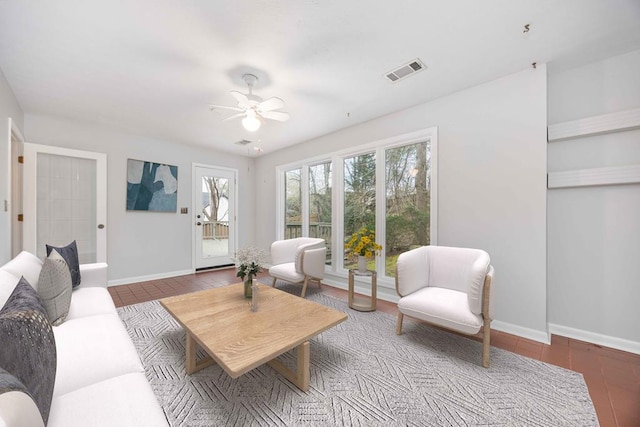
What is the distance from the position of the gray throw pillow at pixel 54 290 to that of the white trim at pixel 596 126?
13.5 feet

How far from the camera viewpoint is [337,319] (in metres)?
1.79

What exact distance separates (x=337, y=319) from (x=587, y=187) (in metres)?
2.48

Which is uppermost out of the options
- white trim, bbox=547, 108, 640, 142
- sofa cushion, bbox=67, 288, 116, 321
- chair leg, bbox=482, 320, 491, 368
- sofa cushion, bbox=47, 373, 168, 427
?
white trim, bbox=547, 108, 640, 142

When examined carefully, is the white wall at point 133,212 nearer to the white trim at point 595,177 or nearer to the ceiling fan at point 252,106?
the ceiling fan at point 252,106

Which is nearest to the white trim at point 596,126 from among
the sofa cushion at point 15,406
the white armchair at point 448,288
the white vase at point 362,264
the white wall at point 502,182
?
the white wall at point 502,182

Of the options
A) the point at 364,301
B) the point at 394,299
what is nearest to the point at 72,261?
the point at 364,301

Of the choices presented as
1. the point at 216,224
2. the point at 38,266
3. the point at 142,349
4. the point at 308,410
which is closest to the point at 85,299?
the point at 38,266

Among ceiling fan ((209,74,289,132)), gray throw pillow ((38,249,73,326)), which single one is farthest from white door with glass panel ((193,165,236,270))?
gray throw pillow ((38,249,73,326))

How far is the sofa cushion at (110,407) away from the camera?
33.9 inches

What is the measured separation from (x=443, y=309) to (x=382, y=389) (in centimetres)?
76

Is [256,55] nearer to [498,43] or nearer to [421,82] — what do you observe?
[421,82]

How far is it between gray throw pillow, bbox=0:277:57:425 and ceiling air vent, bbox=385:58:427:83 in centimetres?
281

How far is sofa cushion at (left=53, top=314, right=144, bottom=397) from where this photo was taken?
1093 mm

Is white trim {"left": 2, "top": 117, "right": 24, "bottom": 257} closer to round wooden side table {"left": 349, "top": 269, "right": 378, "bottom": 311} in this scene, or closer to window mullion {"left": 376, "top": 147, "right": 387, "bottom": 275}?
A: round wooden side table {"left": 349, "top": 269, "right": 378, "bottom": 311}
